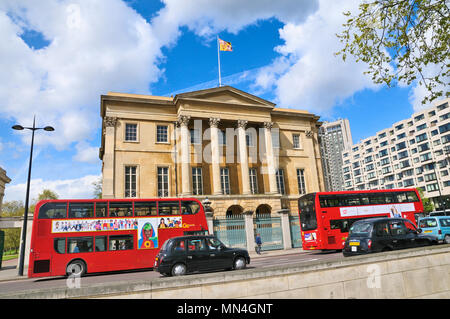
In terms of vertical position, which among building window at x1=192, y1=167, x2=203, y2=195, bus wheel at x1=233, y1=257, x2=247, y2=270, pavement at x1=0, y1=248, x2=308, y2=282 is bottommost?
pavement at x1=0, y1=248, x2=308, y2=282

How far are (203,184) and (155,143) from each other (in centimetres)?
667

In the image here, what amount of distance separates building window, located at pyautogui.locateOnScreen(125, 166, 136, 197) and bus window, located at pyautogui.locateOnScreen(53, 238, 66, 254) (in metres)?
15.2

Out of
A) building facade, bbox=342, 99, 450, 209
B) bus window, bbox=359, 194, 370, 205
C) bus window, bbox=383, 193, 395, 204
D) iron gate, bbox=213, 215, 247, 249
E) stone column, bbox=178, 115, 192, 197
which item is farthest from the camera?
building facade, bbox=342, 99, 450, 209

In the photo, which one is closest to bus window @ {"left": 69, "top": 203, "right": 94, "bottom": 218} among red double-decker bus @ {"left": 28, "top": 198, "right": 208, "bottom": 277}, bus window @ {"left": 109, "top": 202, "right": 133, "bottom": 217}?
red double-decker bus @ {"left": 28, "top": 198, "right": 208, "bottom": 277}

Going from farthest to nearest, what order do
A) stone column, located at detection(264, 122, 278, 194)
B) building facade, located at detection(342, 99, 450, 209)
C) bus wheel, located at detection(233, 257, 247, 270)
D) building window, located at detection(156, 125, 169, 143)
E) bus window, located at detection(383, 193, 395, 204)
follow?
building facade, located at detection(342, 99, 450, 209) < stone column, located at detection(264, 122, 278, 194) < building window, located at detection(156, 125, 169, 143) < bus window, located at detection(383, 193, 395, 204) < bus wheel, located at detection(233, 257, 247, 270)

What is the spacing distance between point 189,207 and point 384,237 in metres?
10.1

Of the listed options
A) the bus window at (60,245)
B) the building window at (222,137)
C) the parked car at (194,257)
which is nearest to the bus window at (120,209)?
the bus window at (60,245)

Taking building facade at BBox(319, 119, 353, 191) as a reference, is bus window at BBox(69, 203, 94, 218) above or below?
below

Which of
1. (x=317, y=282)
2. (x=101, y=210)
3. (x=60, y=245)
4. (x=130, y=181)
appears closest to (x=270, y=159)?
(x=130, y=181)

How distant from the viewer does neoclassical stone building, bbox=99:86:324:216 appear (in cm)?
2989

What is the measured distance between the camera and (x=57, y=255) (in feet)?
46.1

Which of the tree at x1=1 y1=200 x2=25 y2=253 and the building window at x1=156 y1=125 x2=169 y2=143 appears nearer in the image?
the building window at x1=156 y1=125 x2=169 y2=143

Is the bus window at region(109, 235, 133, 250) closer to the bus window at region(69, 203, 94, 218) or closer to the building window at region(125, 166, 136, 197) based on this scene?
the bus window at region(69, 203, 94, 218)
